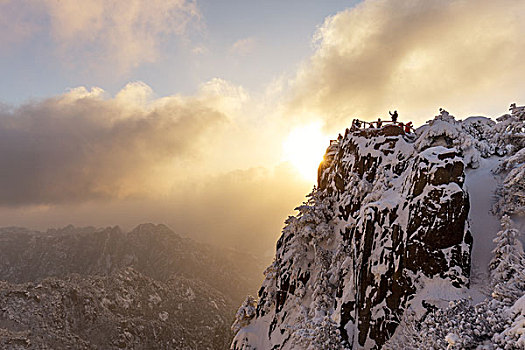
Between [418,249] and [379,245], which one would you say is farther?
[379,245]

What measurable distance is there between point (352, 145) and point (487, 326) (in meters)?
28.6

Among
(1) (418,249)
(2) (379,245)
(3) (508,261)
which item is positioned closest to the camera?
(3) (508,261)

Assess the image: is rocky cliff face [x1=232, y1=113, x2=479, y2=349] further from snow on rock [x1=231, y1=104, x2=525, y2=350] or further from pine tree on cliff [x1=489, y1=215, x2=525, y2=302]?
pine tree on cliff [x1=489, y1=215, x2=525, y2=302]

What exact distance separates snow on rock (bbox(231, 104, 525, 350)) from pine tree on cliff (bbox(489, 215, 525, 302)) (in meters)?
0.13

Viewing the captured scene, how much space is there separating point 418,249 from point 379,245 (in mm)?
3415

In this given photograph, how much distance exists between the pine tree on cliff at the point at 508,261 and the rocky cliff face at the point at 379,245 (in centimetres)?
204

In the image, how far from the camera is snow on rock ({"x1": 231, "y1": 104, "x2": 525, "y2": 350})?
1806cm

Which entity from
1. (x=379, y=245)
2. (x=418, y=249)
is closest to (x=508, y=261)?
(x=418, y=249)

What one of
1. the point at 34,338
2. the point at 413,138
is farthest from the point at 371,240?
the point at 34,338

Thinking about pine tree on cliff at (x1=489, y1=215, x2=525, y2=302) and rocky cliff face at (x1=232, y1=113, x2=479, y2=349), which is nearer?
pine tree on cliff at (x1=489, y1=215, x2=525, y2=302)

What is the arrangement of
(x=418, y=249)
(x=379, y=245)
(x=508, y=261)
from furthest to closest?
1. (x=379, y=245)
2. (x=418, y=249)
3. (x=508, y=261)

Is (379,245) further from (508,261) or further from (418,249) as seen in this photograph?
(508,261)

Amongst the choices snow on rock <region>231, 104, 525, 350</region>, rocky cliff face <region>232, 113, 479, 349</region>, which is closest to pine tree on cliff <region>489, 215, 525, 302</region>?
snow on rock <region>231, 104, 525, 350</region>

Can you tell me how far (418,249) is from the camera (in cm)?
2395
